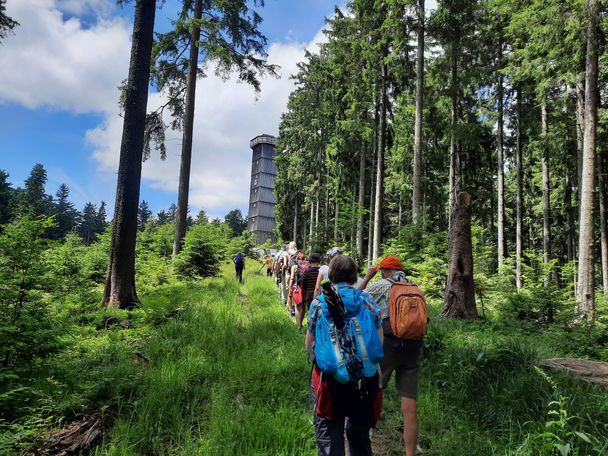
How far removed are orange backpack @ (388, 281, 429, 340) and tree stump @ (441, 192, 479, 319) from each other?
4.68 metres

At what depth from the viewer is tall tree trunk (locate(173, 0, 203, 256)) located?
47.4 ft

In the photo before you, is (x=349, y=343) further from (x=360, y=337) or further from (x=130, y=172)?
(x=130, y=172)

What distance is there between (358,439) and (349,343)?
0.79m

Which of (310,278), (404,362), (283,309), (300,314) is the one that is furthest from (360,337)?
(283,309)

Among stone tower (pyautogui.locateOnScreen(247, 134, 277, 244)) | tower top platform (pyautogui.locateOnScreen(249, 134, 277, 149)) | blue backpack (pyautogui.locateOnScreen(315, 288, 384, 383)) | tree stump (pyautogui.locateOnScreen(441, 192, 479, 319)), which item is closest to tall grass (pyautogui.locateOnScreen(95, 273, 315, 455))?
blue backpack (pyautogui.locateOnScreen(315, 288, 384, 383))

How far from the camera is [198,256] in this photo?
14367mm

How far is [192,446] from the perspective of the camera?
3.21m

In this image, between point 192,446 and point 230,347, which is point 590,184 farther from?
point 192,446

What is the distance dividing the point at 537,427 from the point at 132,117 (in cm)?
865

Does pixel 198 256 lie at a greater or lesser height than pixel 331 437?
greater

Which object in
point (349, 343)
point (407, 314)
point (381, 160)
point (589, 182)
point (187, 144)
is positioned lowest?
point (349, 343)

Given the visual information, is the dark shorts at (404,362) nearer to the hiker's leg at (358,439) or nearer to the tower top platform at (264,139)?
the hiker's leg at (358,439)

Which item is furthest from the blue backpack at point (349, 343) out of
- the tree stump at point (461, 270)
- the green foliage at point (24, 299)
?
the tree stump at point (461, 270)

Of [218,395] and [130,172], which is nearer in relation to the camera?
[218,395]
